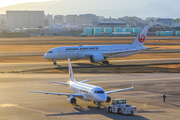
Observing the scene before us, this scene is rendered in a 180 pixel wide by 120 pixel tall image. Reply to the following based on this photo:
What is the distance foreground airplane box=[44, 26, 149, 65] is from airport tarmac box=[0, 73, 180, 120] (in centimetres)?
1600

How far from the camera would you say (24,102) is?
128 ft

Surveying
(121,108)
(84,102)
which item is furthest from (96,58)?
(121,108)

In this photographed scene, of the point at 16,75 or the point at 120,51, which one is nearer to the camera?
the point at 16,75

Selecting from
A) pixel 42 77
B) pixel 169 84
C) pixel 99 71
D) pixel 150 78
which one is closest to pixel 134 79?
pixel 150 78

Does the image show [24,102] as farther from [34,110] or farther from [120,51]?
[120,51]

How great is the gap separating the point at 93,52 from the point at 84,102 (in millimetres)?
44064

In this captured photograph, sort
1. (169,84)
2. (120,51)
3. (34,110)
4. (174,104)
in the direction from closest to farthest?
(34,110), (174,104), (169,84), (120,51)

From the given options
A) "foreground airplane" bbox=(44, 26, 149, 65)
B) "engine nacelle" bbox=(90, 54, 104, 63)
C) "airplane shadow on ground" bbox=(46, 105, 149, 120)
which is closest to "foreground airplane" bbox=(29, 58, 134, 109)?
"airplane shadow on ground" bbox=(46, 105, 149, 120)

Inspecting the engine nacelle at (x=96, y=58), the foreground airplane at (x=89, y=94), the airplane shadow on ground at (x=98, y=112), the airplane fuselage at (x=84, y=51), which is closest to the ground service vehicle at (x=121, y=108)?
the airplane shadow on ground at (x=98, y=112)

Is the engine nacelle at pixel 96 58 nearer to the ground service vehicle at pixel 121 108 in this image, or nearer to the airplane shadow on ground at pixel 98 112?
the airplane shadow on ground at pixel 98 112

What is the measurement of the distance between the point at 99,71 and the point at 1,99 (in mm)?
31982

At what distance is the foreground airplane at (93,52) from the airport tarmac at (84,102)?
16.0 meters

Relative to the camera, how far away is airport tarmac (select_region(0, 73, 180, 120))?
32.3 metres

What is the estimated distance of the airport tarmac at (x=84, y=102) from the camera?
3231cm
